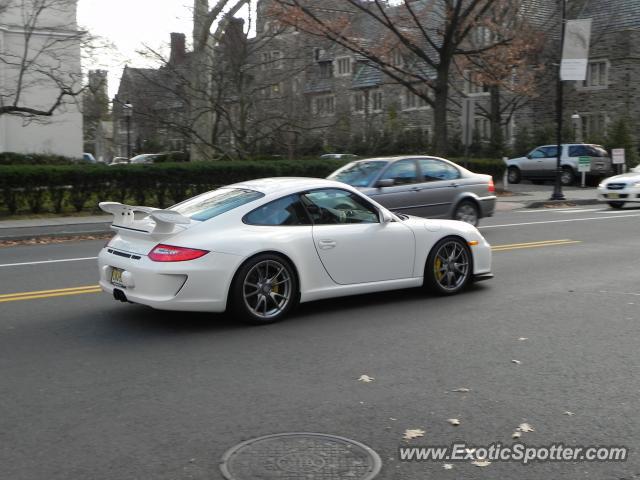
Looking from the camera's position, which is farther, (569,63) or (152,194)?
(569,63)

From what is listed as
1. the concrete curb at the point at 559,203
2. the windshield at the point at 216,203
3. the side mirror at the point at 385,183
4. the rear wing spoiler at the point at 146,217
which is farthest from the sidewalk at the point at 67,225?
the windshield at the point at 216,203

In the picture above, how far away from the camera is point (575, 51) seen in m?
25.1

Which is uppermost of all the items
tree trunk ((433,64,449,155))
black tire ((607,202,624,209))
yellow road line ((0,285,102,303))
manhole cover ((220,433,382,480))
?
tree trunk ((433,64,449,155))

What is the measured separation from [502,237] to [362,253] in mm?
7768

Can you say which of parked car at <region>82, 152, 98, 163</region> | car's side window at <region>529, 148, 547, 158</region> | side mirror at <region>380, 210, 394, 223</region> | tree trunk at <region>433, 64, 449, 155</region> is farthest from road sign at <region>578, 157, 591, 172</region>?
side mirror at <region>380, 210, 394, 223</region>

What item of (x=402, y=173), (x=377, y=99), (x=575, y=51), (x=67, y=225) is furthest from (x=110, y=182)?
(x=377, y=99)

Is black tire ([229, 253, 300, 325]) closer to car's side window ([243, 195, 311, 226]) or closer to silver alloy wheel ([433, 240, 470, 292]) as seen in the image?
car's side window ([243, 195, 311, 226])

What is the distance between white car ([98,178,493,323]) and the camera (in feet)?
23.1

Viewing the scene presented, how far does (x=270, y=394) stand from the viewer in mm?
5383

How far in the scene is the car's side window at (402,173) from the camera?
1445cm

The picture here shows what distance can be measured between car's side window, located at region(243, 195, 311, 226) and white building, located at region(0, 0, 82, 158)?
76.0ft

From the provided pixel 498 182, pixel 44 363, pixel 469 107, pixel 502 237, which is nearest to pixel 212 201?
pixel 44 363

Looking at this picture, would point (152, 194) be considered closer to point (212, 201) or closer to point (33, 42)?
point (212, 201)

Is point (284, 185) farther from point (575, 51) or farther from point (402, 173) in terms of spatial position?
point (575, 51)
